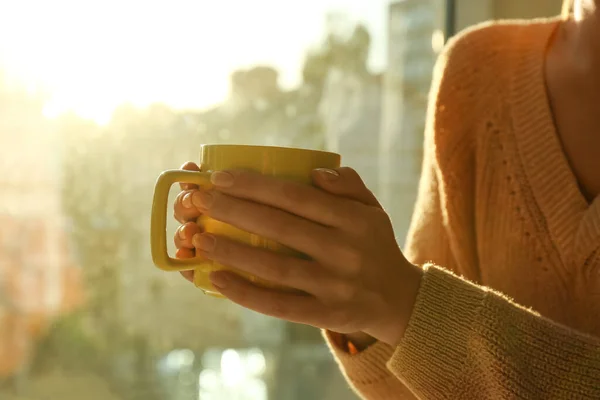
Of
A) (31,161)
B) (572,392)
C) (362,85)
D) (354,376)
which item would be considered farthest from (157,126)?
(572,392)

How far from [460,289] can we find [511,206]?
25 centimetres

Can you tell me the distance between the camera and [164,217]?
1.41 ft

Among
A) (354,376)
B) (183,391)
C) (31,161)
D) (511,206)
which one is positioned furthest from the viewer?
(183,391)

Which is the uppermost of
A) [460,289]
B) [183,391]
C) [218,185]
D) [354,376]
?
[218,185]

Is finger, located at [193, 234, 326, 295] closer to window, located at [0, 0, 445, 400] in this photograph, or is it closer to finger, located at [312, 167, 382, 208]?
finger, located at [312, 167, 382, 208]

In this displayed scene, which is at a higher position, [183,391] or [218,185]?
[218,185]

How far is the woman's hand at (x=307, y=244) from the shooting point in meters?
0.41

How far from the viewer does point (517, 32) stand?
79cm

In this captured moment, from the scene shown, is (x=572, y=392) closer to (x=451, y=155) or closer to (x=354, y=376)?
(x=354, y=376)

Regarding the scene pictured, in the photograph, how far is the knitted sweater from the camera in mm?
481

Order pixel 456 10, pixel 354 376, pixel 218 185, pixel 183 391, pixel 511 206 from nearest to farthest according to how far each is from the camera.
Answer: pixel 218 185 → pixel 354 376 → pixel 511 206 → pixel 183 391 → pixel 456 10

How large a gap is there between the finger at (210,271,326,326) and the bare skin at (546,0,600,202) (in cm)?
42

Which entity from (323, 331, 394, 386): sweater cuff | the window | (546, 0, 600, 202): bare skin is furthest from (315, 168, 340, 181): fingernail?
the window

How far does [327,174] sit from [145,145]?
60 centimetres
